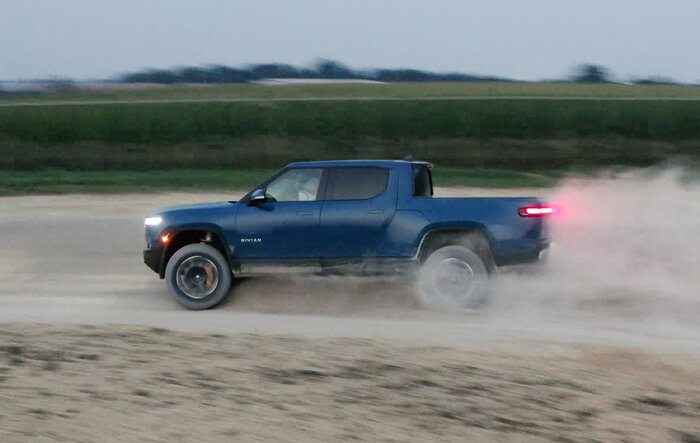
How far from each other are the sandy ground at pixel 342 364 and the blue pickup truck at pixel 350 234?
45 centimetres

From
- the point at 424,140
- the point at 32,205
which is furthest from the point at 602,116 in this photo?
the point at 32,205

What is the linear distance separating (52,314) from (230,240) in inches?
87.5

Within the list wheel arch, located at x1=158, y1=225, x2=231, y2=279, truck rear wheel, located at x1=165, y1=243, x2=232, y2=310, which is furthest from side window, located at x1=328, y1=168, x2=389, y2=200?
truck rear wheel, located at x1=165, y1=243, x2=232, y2=310

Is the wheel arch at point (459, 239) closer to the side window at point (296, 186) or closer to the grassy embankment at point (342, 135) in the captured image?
the side window at point (296, 186)

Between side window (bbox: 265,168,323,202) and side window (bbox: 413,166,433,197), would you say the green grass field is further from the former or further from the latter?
side window (bbox: 265,168,323,202)

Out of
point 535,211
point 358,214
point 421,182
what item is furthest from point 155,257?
point 535,211

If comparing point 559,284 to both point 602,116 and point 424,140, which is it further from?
point 602,116

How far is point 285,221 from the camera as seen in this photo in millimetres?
10398

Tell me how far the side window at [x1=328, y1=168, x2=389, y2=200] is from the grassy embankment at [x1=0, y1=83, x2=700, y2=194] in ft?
61.6

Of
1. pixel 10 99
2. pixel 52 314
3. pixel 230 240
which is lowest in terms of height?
pixel 52 314

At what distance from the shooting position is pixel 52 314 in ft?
34.6

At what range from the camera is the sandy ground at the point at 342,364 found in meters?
6.06

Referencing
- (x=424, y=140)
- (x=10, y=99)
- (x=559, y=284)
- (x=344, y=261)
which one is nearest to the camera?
(x=344, y=261)

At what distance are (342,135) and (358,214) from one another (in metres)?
26.2
